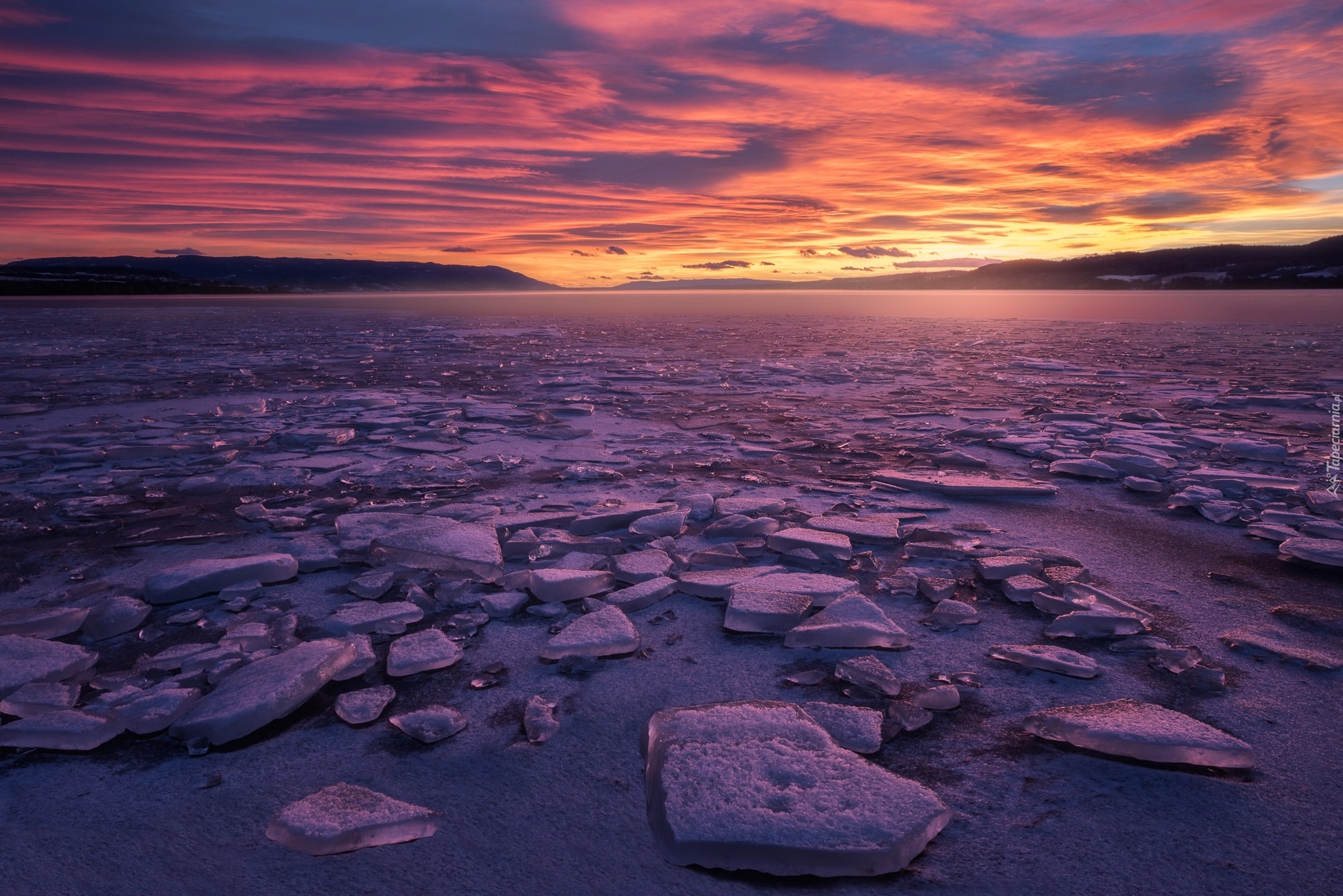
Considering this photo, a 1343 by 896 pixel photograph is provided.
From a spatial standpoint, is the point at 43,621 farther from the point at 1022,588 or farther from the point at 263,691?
the point at 1022,588

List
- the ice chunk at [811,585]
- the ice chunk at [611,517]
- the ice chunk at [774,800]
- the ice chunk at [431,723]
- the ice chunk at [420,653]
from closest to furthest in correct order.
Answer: the ice chunk at [774,800] < the ice chunk at [431,723] < the ice chunk at [420,653] < the ice chunk at [811,585] < the ice chunk at [611,517]

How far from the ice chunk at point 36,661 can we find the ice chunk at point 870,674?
5.79 feet

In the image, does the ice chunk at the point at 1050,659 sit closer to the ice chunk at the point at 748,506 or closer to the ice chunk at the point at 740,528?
the ice chunk at the point at 740,528

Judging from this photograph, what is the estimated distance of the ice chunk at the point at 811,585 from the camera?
6.57 ft

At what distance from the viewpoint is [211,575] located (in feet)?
6.80

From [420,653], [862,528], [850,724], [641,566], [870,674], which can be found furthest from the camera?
[862,528]

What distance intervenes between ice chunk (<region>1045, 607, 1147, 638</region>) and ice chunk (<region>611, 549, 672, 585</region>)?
1.08 m

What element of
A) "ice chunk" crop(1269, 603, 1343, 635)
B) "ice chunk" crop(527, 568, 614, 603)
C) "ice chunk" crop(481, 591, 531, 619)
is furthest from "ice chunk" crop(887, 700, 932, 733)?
"ice chunk" crop(1269, 603, 1343, 635)

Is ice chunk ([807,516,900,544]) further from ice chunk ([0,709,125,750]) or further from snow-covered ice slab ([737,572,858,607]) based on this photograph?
ice chunk ([0,709,125,750])

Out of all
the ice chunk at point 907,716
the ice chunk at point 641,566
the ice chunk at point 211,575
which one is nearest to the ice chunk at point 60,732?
the ice chunk at point 211,575

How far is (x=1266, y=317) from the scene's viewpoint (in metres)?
17.5

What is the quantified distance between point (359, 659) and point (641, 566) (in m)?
0.86

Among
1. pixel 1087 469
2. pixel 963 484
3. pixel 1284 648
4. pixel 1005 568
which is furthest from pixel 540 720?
pixel 1087 469

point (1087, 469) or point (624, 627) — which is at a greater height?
point (1087, 469)
